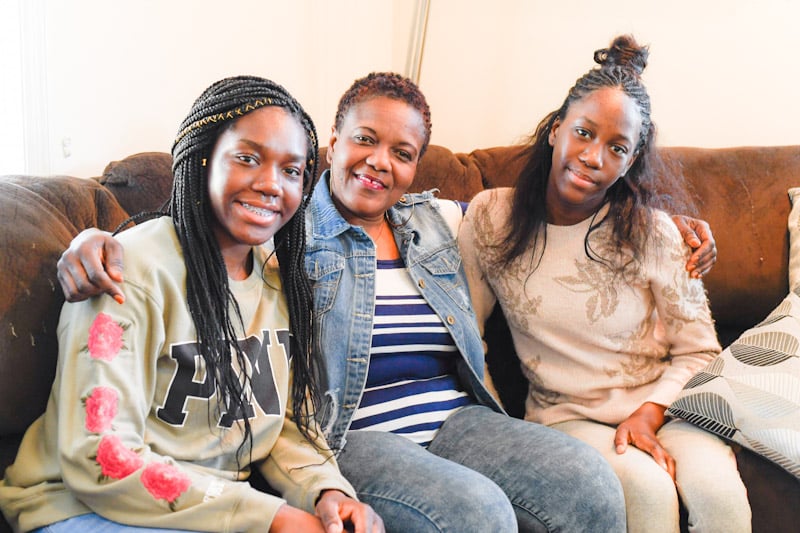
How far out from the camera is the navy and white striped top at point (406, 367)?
1.36 meters

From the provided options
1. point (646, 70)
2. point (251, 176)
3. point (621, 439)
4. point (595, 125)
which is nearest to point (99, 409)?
point (251, 176)

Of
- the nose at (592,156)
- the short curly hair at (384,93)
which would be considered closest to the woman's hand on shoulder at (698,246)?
the nose at (592,156)

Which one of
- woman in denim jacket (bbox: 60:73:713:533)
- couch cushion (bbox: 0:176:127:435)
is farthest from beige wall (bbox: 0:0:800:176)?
woman in denim jacket (bbox: 60:73:713:533)

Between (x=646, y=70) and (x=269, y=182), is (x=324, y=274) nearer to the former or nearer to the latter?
(x=269, y=182)

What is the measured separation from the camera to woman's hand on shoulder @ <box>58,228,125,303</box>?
99 cm

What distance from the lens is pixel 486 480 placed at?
3.92 ft

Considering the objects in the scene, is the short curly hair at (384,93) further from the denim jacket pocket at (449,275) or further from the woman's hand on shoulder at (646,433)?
the woman's hand on shoulder at (646,433)

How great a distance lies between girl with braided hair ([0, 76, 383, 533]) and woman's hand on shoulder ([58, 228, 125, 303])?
0.02 metres

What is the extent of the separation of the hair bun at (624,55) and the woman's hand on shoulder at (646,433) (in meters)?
0.68

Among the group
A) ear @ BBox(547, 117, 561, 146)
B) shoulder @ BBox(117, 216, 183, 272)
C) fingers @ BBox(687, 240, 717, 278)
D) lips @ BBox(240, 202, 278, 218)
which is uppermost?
ear @ BBox(547, 117, 561, 146)

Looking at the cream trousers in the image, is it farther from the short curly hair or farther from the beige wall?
the beige wall

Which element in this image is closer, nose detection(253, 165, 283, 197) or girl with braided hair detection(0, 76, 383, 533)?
girl with braided hair detection(0, 76, 383, 533)

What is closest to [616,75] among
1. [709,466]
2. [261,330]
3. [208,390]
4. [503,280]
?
[503,280]

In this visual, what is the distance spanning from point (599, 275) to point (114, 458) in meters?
0.98
